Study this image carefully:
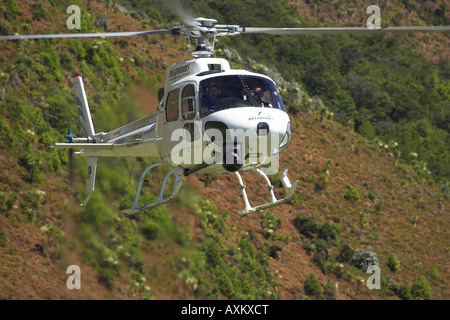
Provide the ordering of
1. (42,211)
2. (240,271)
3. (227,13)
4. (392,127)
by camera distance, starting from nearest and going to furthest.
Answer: (42,211) → (240,271) → (392,127) → (227,13)

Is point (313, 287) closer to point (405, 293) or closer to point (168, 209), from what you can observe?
point (405, 293)

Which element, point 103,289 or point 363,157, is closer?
point 103,289

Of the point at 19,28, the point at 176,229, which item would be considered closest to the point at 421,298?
the point at 176,229

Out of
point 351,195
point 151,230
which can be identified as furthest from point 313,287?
point 151,230

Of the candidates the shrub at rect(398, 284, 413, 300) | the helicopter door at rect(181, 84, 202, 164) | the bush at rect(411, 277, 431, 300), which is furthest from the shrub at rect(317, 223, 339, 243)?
the helicopter door at rect(181, 84, 202, 164)

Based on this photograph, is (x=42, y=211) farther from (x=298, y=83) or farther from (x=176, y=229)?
(x=298, y=83)

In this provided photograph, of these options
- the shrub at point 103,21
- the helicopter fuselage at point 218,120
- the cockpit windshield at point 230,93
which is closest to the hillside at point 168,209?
the shrub at point 103,21

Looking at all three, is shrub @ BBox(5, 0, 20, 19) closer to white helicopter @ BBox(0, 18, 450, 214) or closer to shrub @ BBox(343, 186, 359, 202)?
shrub @ BBox(343, 186, 359, 202)
